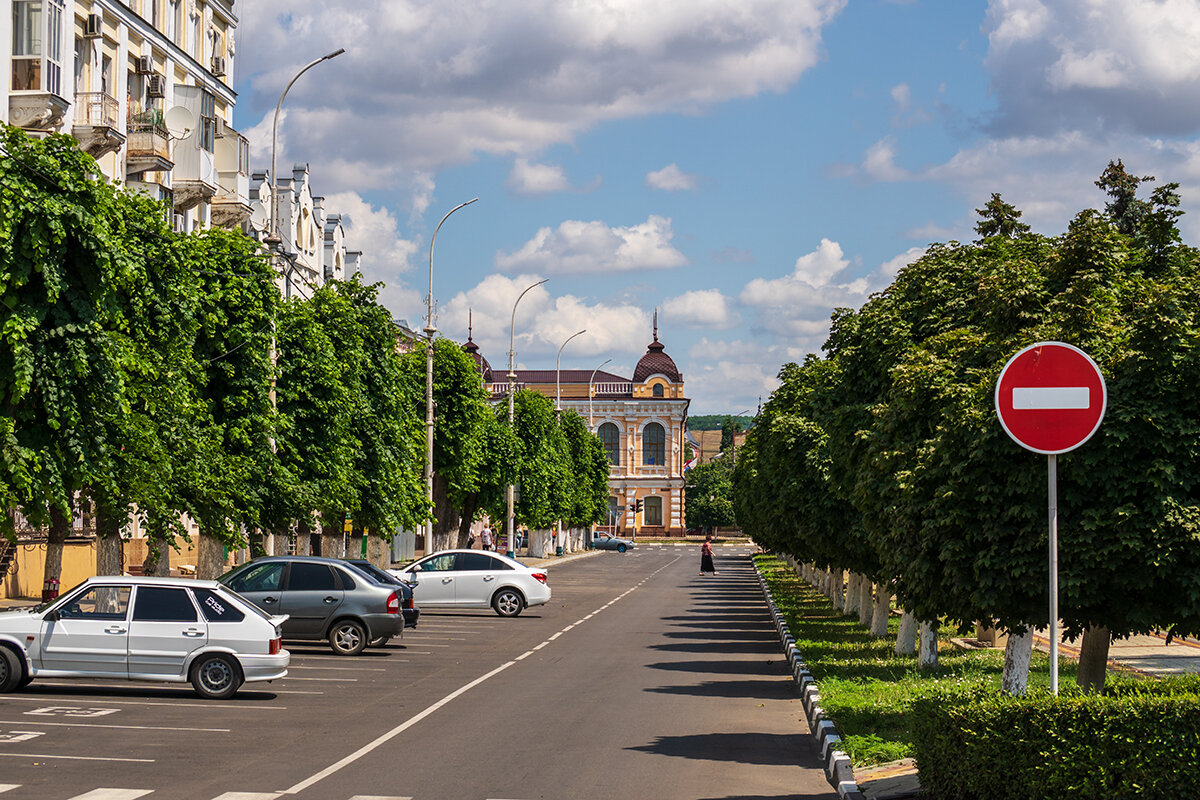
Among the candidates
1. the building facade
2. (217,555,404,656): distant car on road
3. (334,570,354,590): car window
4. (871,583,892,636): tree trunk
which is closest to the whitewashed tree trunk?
(871,583,892,636): tree trunk

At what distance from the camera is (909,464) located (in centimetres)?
1516

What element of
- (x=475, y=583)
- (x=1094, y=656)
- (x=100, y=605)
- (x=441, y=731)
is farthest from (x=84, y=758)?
(x=475, y=583)

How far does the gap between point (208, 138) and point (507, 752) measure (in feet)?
109

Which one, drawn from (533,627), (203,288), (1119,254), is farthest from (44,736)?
(533,627)

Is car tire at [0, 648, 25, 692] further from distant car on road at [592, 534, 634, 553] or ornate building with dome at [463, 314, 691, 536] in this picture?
ornate building with dome at [463, 314, 691, 536]

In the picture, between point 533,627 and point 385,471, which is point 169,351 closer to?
point 533,627

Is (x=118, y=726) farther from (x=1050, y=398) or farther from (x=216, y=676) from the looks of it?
(x=1050, y=398)

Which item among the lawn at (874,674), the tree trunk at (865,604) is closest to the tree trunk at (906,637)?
the lawn at (874,674)

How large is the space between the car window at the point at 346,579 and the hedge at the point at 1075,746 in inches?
631

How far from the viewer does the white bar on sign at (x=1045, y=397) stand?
9.58 metres

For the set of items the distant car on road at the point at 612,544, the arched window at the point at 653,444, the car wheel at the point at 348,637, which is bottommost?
the distant car on road at the point at 612,544

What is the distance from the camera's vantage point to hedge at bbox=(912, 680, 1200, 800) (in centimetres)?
855

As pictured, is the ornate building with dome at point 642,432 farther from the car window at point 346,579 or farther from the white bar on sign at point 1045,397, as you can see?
the white bar on sign at point 1045,397

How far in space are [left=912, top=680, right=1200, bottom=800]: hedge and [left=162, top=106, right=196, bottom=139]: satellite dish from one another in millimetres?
34392
